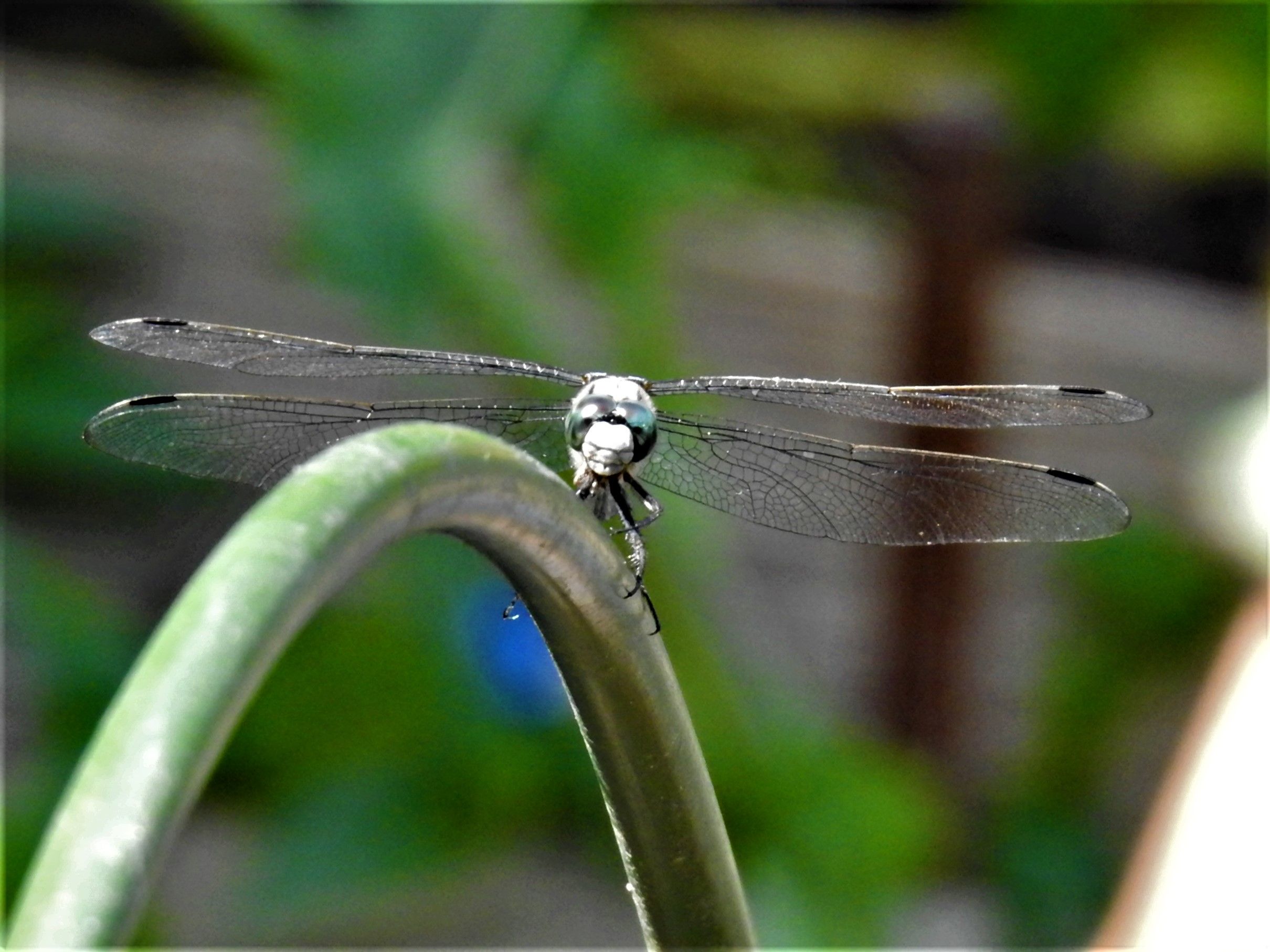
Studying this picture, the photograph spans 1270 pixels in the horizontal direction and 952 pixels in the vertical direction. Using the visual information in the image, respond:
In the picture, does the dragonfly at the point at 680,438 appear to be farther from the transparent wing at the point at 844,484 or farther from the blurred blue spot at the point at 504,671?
the blurred blue spot at the point at 504,671

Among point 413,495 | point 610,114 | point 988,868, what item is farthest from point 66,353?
point 413,495

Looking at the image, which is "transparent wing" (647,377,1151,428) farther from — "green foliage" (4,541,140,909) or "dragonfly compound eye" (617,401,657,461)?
"green foliage" (4,541,140,909)

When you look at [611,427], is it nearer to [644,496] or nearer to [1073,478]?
[644,496]

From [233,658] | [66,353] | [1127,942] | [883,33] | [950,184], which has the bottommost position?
[233,658]

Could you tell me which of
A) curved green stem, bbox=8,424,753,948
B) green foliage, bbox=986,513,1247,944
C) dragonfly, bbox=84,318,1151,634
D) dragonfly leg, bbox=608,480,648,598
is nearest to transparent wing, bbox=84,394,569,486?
dragonfly, bbox=84,318,1151,634

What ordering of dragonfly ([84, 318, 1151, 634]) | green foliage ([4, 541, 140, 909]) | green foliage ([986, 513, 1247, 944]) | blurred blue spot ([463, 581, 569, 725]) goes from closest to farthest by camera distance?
1. dragonfly ([84, 318, 1151, 634])
2. green foliage ([4, 541, 140, 909])
3. blurred blue spot ([463, 581, 569, 725])
4. green foliage ([986, 513, 1247, 944])

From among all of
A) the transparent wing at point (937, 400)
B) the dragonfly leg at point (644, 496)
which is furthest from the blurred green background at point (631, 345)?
the dragonfly leg at point (644, 496)

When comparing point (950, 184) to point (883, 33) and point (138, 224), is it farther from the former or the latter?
point (138, 224)

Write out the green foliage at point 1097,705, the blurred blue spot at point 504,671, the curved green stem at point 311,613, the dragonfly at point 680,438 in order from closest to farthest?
the curved green stem at point 311,613 → the dragonfly at point 680,438 → the blurred blue spot at point 504,671 → the green foliage at point 1097,705
